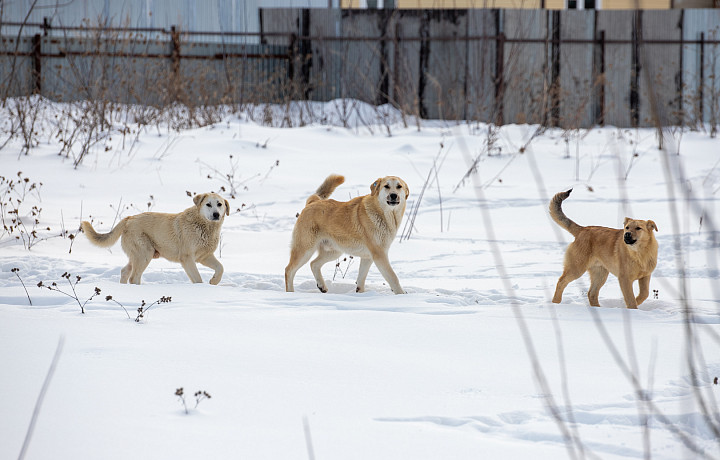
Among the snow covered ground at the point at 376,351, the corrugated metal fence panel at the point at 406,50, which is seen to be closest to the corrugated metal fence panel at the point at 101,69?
the corrugated metal fence panel at the point at 406,50

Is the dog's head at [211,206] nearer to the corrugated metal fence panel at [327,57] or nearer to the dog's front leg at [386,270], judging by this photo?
the dog's front leg at [386,270]

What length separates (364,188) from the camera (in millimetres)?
10898

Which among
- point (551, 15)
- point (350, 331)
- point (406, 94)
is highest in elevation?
point (551, 15)

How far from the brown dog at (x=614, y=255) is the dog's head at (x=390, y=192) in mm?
1205

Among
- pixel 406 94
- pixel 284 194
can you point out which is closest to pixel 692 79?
pixel 406 94

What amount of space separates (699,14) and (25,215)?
16385 millimetres

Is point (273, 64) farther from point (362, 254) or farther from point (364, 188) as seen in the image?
point (362, 254)

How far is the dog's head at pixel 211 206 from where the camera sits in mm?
6375

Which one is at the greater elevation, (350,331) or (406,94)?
(406,94)

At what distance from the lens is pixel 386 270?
19.8ft

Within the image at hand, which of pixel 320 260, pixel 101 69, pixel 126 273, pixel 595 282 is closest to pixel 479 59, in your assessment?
pixel 101 69

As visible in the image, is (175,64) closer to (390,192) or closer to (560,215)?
(390,192)

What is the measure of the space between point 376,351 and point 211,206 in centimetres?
282

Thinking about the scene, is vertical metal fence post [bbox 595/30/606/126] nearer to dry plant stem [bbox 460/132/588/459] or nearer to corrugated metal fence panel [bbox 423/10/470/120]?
corrugated metal fence panel [bbox 423/10/470/120]
